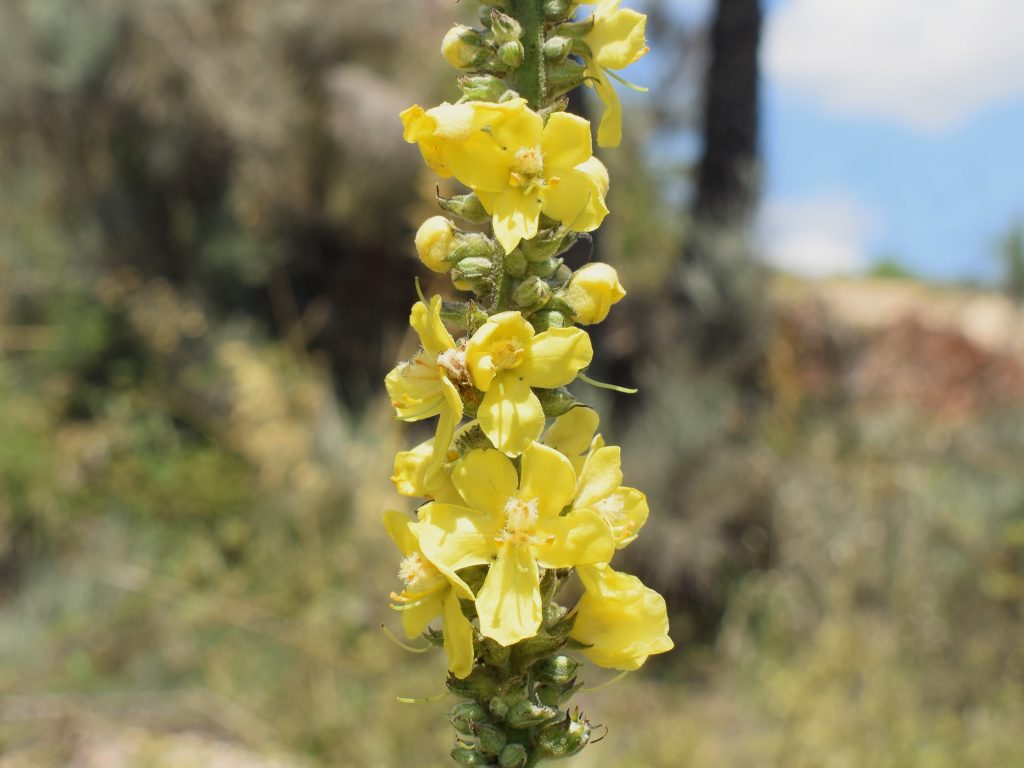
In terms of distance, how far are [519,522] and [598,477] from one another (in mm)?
143

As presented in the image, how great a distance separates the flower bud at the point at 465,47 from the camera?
1.28 metres

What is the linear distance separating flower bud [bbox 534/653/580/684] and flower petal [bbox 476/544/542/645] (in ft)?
0.41

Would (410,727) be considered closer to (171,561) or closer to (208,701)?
(208,701)

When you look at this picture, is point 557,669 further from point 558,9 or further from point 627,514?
point 558,9

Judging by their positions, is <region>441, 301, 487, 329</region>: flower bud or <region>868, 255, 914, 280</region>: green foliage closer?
<region>441, 301, 487, 329</region>: flower bud

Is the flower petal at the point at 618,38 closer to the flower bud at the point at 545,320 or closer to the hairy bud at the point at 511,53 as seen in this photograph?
the hairy bud at the point at 511,53

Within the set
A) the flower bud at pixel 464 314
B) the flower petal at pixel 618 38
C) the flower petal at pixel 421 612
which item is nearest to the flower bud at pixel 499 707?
the flower petal at pixel 421 612

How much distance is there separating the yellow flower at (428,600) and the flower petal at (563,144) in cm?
48

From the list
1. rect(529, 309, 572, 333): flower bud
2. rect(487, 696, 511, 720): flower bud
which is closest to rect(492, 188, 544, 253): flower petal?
rect(529, 309, 572, 333): flower bud

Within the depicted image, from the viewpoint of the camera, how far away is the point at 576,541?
3.59ft

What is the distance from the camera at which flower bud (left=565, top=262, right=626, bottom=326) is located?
122 cm

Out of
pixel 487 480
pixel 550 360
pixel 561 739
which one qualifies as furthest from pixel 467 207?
pixel 561 739

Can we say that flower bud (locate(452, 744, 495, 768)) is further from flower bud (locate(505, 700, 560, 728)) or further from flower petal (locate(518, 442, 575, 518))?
flower petal (locate(518, 442, 575, 518))

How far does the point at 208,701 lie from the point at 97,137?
549 cm
